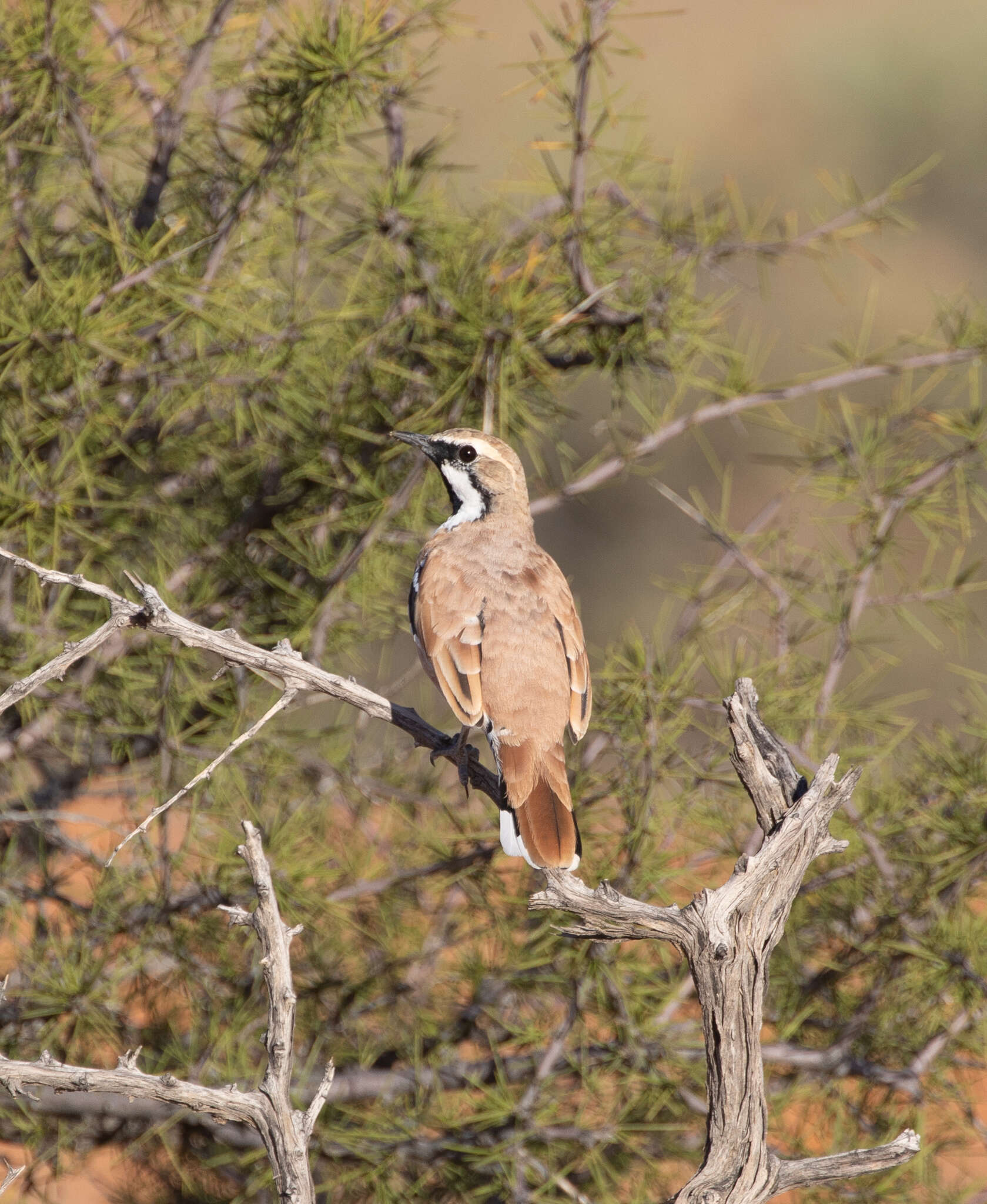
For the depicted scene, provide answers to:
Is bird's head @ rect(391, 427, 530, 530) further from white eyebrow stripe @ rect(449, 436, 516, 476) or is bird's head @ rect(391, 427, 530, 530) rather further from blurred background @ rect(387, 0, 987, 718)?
blurred background @ rect(387, 0, 987, 718)

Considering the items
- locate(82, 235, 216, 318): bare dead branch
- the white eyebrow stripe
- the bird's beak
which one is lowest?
the white eyebrow stripe

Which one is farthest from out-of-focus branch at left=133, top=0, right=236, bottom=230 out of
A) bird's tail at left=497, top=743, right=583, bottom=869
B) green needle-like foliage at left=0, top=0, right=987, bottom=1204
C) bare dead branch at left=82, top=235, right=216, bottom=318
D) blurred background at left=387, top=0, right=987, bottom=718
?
blurred background at left=387, top=0, right=987, bottom=718

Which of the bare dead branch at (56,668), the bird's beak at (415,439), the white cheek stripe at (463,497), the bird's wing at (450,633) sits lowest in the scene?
the bird's wing at (450,633)

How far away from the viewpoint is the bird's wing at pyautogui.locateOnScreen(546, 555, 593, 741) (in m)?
3.23

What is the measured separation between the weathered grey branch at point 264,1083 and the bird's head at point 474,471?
1.92 meters

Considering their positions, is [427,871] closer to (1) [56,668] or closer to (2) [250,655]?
(2) [250,655]

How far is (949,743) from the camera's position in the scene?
3.68 metres

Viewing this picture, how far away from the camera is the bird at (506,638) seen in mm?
2852

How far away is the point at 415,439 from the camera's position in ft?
11.2

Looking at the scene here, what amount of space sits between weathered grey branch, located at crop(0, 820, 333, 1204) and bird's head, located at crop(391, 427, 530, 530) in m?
1.92

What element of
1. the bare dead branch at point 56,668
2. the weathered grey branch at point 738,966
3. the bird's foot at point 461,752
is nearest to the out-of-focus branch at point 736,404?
the bird's foot at point 461,752

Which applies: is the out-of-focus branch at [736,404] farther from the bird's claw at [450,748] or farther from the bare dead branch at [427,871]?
the bare dead branch at [427,871]

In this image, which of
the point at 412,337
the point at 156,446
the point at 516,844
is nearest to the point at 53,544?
the point at 156,446

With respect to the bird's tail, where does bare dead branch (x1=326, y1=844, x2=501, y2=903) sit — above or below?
below
